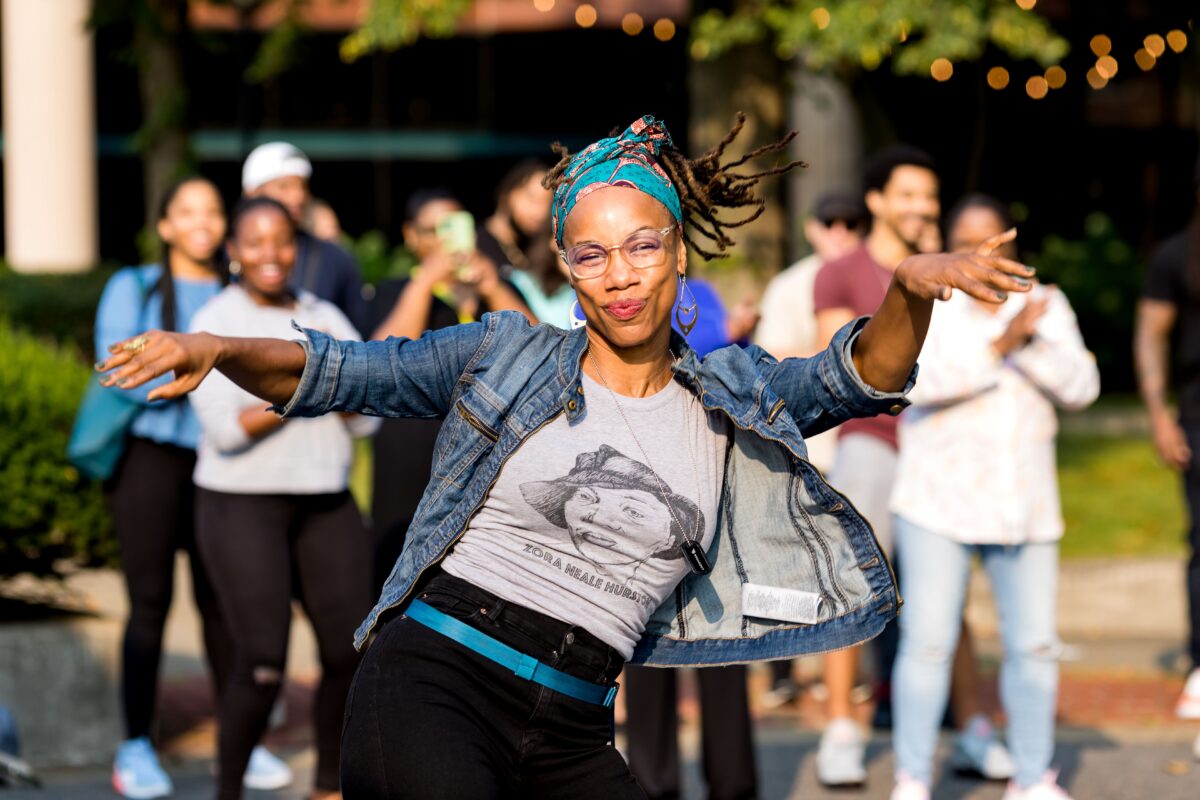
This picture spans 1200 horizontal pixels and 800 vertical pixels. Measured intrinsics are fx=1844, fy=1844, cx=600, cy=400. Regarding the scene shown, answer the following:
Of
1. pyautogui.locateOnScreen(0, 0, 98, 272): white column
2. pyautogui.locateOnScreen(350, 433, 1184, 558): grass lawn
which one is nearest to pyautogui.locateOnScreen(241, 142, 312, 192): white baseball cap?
pyautogui.locateOnScreen(350, 433, 1184, 558): grass lawn

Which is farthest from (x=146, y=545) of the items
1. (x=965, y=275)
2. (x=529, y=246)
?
(x=965, y=275)

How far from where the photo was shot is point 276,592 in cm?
586

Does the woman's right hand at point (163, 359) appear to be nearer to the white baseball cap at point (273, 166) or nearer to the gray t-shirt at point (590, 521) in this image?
the gray t-shirt at point (590, 521)

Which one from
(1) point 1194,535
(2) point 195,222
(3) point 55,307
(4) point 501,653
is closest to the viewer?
(4) point 501,653

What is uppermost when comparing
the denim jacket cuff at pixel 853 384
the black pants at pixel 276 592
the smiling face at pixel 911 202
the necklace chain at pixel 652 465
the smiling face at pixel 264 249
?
the smiling face at pixel 911 202

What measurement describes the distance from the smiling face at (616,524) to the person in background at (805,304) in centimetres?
406

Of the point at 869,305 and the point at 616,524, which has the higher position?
the point at 869,305

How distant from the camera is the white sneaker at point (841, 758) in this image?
22.0 feet

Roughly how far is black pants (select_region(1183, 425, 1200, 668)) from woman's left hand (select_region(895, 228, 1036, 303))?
4710mm

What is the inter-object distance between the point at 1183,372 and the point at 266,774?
13.7ft

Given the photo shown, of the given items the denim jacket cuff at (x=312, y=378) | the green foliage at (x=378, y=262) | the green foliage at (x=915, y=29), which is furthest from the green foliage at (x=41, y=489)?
the green foliage at (x=378, y=262)

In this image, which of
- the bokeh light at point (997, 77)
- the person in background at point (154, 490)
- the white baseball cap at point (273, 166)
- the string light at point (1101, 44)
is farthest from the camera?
the string light at point (1101, 44)

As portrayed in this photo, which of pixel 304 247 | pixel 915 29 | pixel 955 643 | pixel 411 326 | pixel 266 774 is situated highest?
pixel 915 29

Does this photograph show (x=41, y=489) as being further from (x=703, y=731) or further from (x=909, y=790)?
(x=909, y=790)
